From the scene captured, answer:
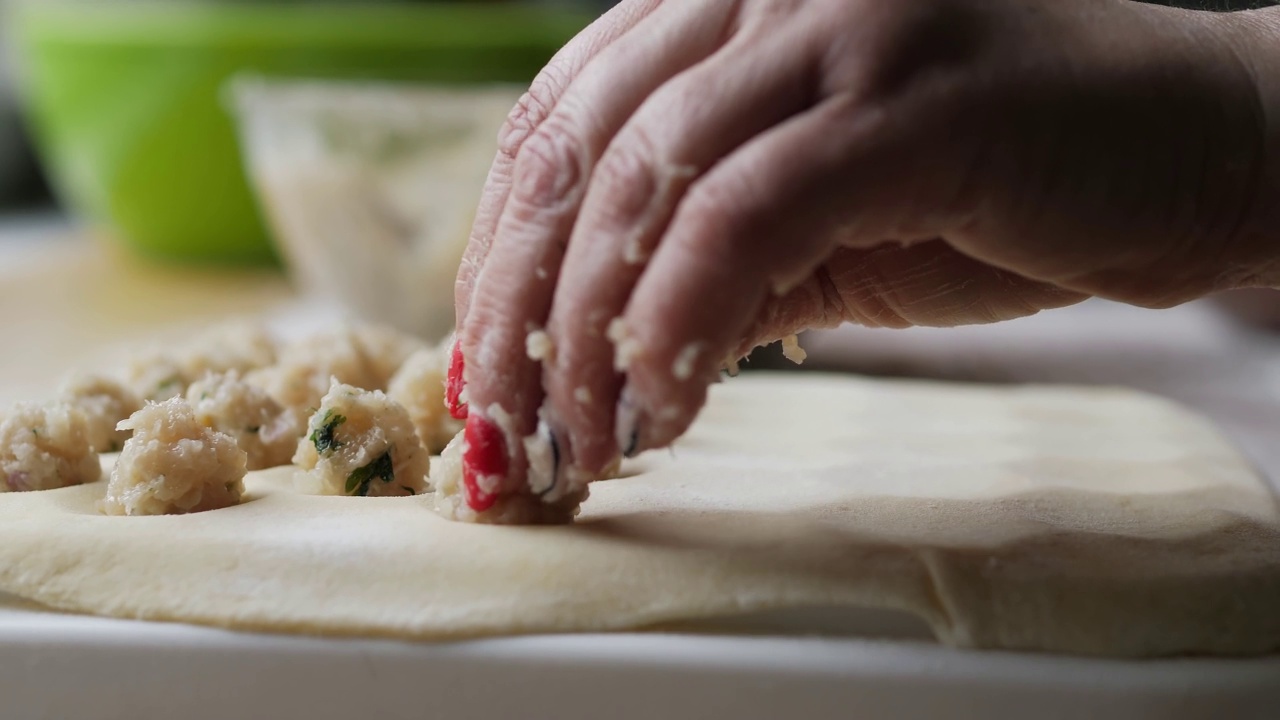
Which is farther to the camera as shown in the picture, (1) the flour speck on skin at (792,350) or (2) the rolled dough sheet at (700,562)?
(1) the flour speck on skin at (792,350)

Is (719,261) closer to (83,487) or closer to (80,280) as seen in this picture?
(83,487)

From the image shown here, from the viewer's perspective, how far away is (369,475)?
96 centimetres

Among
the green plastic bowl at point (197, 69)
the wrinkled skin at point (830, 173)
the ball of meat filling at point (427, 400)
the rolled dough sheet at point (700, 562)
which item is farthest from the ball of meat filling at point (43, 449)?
the green plastic bowl at point (197, 69)

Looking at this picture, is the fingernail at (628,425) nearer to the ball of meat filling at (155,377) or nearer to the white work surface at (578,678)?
the white work surface at (578,678)

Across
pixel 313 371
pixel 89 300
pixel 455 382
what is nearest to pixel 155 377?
pixel 313 371

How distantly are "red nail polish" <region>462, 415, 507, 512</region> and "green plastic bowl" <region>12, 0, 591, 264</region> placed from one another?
1.80 meters

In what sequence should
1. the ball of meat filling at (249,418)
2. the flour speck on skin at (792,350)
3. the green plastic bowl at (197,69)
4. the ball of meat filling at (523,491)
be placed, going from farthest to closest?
1. the green plastic bowl at (197,69)
2. the ball of meat filling at (249,418)
3. the flour speck on skin at (792,350)
4. the ball of meat filling at (523,491)

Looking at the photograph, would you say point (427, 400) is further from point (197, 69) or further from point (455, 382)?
point (197, 69)

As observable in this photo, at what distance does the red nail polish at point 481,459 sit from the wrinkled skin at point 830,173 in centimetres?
1

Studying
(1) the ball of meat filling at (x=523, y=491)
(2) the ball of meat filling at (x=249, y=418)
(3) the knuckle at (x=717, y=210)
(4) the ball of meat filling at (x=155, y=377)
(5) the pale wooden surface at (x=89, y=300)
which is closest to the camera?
(3) the knuckle at (x=717, y=210)

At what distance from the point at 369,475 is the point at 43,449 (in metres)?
0.26

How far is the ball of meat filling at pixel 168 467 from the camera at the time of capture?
2.91 ft

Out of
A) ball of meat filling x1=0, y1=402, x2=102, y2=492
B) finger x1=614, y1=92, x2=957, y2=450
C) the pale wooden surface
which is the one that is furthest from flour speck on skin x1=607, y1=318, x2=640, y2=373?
the pale wooden surface

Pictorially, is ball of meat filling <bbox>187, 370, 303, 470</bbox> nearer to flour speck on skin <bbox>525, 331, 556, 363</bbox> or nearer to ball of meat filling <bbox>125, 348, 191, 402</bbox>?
ball of meat filling <bbox>125, 348, 191, 402</bbox>
